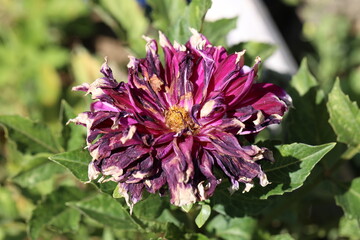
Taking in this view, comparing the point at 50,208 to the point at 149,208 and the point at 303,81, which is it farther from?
the point at 303,81

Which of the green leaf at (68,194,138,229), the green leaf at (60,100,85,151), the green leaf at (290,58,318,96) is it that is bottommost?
the green leaf at (290,58,318,96)

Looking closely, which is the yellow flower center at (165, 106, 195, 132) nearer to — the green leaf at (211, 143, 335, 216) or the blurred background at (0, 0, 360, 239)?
the green leaf at (211, 143, 335, 216)

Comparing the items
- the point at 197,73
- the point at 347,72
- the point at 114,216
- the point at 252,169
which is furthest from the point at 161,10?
the point at 347,72

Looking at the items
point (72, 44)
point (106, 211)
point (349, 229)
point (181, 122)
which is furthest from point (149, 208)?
point (72, 44)

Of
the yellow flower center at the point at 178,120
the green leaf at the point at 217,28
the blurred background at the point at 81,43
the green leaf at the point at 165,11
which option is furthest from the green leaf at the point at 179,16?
the blurred background at the point at 81,43

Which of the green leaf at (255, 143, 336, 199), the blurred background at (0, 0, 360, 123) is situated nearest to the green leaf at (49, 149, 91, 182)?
the green leaf at (255, 143, 336, 199)

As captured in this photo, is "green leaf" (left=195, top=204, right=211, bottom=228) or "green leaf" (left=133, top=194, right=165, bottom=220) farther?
"green leaf" (left=133, top=194, right=165, bottom=220)
